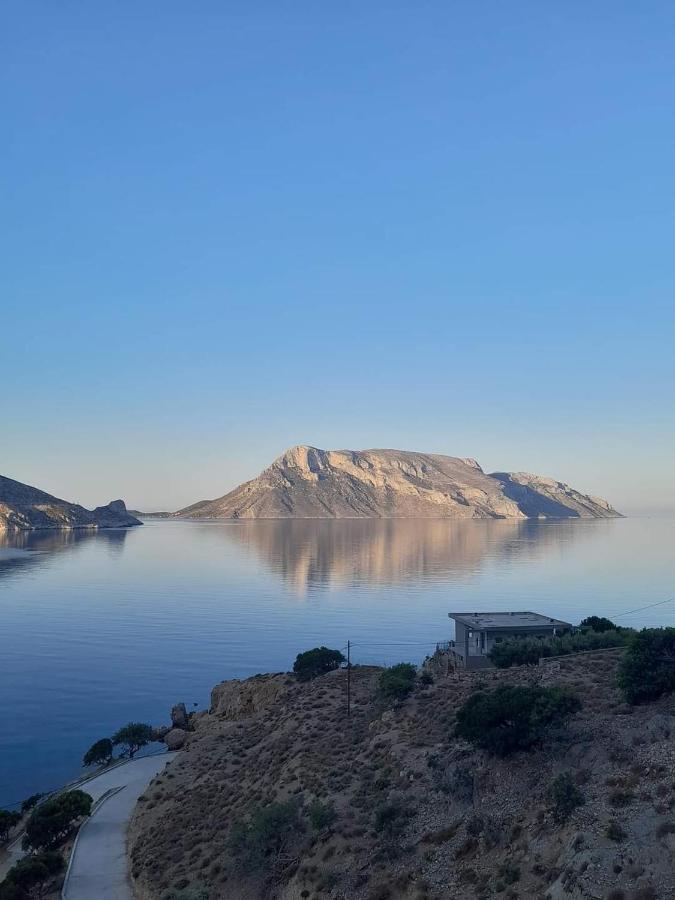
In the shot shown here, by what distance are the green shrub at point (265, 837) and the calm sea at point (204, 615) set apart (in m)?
23.1

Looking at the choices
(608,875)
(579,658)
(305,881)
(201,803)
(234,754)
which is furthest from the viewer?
(234,754)

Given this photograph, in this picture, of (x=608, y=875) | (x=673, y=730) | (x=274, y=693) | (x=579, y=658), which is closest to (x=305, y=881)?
(x=608, y=875)

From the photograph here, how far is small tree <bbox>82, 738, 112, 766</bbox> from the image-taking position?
1747 inches

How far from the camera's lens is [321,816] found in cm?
2325

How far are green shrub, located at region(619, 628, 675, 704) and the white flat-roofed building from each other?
56.2 feet

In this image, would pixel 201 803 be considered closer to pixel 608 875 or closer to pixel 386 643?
pixel 608 875

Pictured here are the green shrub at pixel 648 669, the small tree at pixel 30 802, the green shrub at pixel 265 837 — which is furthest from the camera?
the small tree at pixel 30 802

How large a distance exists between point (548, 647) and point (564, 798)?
853 inches

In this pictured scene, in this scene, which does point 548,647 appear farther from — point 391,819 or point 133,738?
point 133,738

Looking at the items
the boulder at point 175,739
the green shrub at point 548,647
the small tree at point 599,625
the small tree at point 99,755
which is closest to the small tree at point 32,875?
the small tree at point 99,755

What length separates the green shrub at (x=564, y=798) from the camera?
60.3 feet

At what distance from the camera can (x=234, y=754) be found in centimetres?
3634

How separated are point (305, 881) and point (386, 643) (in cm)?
5443

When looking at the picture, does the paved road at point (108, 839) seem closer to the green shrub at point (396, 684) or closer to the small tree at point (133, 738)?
the small tree at point (133, 738)
